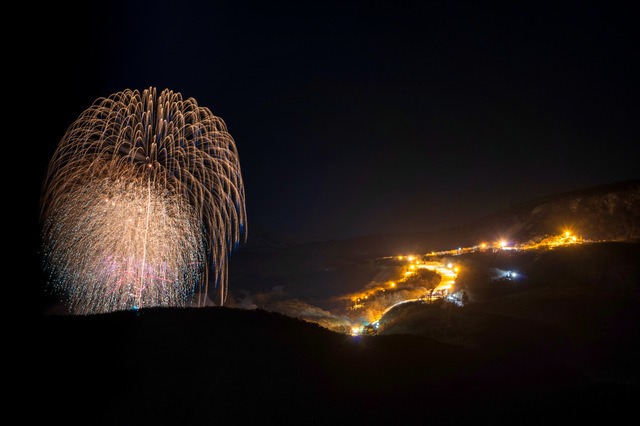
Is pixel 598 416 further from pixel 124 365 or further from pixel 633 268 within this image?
pixel 633 268

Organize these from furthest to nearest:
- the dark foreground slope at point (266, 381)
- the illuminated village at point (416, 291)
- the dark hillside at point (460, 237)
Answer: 1. the dark hillside at point (460, 237)
2. the illuminated village at point (416, 291)
3. the dark foreground slope at point (266, 381)

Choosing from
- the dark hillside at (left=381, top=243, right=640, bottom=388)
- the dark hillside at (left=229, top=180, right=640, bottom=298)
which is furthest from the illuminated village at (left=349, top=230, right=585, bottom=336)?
the dark hillside at (left=229, top=180, right=640, bottom=298)

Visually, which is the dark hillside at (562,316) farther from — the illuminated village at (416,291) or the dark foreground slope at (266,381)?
the illuminated village at (416,291)

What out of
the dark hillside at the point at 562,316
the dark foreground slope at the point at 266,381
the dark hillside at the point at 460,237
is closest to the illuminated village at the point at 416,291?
the dark hillside at the point at 562,316

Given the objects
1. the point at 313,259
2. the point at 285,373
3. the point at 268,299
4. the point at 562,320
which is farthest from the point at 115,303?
the point at 313,259

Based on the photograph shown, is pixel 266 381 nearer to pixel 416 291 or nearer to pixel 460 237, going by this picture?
pixel 416 291

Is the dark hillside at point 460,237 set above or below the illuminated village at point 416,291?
above

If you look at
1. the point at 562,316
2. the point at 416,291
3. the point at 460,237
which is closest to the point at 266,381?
the point at 562,316

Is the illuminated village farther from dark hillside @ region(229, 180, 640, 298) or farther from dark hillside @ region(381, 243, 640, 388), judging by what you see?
dark hillside @ region(229, 180, 640, 298)
